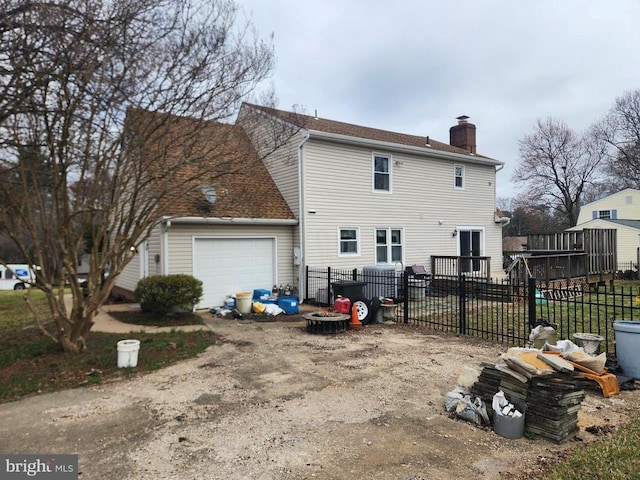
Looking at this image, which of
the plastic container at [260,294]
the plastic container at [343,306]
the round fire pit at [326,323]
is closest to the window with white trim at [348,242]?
the plastic container at [260,294]

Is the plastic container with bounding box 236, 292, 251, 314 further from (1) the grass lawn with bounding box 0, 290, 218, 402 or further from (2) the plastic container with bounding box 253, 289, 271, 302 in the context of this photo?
(1) the grass lawn with bounding box 0, 290, 218, 402

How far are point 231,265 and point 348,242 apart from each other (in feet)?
14.2

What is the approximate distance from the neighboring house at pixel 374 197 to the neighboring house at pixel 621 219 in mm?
14073

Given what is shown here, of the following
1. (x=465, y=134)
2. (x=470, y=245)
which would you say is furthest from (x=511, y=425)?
(x=465, y=134)

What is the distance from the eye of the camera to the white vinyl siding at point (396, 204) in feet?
43.5

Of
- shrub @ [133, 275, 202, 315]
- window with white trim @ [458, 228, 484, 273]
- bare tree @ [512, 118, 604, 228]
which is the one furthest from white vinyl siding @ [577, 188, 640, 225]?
shrub @ [133, 275, 202, 315]

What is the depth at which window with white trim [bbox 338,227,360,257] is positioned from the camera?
13.9m

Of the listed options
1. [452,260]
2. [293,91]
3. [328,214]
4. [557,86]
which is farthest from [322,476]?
[557,86]

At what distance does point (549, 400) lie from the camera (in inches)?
149

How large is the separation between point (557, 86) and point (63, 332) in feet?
80.2

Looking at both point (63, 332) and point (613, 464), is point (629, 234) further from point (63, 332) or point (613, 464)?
point (63, 332)

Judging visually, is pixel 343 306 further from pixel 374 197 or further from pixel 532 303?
pixel 374 197

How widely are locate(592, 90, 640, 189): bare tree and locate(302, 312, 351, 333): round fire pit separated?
3602 centimetres

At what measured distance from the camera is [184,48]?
6801 mm
